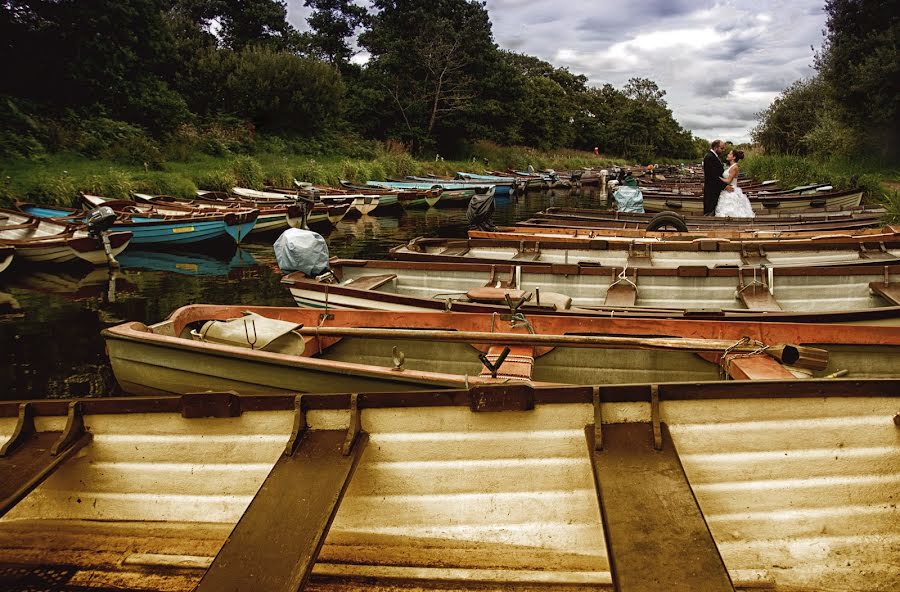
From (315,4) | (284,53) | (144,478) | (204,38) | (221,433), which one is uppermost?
(315,4)

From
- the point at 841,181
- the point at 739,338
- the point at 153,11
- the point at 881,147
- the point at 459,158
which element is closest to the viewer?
the point at 739,338

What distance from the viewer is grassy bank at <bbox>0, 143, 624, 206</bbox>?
15.9 metres

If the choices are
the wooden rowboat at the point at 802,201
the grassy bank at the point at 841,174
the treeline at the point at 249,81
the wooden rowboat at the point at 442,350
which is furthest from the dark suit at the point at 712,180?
the treeline at the point at 249,81

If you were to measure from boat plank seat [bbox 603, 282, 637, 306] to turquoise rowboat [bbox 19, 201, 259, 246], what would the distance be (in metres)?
10.3

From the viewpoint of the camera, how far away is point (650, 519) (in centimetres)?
232

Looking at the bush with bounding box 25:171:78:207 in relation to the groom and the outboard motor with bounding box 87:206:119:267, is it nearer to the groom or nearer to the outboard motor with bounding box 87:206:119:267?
the outboard motor with bounding box 87:206:119:267

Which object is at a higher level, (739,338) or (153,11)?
(153,11)

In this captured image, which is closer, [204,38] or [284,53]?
[284,53]

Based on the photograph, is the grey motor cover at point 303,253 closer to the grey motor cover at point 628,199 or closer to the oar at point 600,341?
the oar at point 600,341

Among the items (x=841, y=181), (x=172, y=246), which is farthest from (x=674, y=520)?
(x=841, y=181)

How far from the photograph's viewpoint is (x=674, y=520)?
2301 millimetres

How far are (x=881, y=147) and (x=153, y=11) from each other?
31.2m

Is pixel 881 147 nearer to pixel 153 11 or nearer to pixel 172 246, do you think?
pixel 172 246

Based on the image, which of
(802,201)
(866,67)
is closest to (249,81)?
(802,201)
